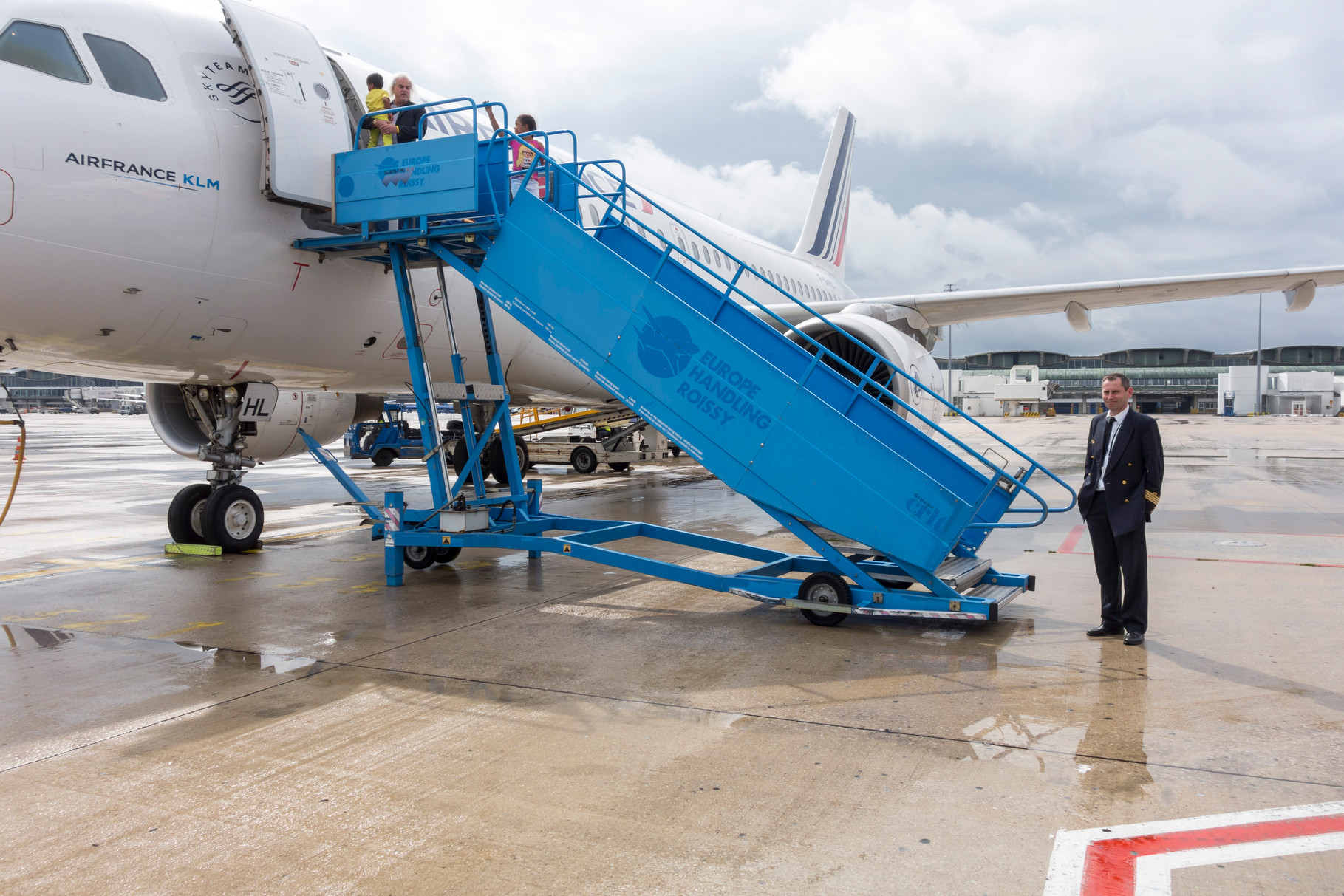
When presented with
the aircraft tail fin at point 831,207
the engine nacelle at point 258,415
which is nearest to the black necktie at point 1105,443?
the engine nacelle at point 258,415

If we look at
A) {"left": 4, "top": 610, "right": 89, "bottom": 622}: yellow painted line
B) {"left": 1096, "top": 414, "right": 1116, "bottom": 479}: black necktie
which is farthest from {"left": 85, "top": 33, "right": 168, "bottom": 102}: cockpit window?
{"left": 1096, "top": 414, "right": 1116, "bottom": 479}: black necktie

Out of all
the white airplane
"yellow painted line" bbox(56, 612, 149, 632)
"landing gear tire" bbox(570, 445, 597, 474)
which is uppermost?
the white airplane

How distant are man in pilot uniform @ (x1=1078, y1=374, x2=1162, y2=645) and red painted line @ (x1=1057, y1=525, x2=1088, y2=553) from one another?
3.88m

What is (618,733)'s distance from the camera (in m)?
4.04

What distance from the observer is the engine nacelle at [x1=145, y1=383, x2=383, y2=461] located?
29.9 ft

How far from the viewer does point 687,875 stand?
9.14 feet

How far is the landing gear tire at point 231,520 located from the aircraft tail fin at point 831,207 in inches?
576

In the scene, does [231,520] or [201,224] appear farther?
[231,520]

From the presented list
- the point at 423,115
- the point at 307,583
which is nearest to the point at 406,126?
the point at 423,115

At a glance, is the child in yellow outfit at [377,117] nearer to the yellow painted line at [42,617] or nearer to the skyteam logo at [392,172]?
the skyteam logo at [392,172]

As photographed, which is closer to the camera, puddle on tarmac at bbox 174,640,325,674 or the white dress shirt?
puddle on tarmac at bbox 174,640,325,674

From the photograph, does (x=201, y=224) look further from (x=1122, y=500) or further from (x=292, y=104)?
(x=1122, y=500)

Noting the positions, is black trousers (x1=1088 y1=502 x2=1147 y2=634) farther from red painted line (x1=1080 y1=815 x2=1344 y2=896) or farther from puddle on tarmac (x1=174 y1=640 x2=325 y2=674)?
puddle on tarmac (x1=174 y1=640 x2=325 y2=674)

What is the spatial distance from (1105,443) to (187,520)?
8.61m
